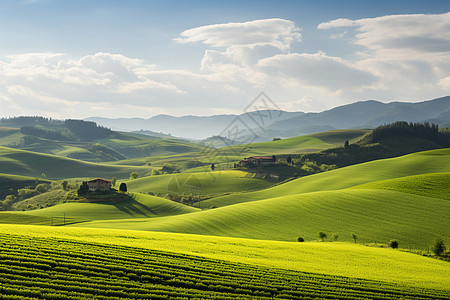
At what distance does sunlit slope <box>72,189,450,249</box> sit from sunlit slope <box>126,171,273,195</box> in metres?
67.1

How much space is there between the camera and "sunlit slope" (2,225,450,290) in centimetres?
3184

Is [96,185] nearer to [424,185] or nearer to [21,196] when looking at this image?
[21,196]

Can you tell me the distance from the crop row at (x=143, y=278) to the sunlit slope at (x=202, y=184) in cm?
10971

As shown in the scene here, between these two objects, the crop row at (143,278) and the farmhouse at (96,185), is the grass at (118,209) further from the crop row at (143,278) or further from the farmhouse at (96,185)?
the crop row at (143,278)

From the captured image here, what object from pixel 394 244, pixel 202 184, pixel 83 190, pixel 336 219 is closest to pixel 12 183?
pixel 83 190

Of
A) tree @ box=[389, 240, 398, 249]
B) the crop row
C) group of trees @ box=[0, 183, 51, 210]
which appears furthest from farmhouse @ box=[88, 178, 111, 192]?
tree @ box=[389, 240, 398, 249]

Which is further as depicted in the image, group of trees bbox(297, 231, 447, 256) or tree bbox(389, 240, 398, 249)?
tree bbox(389, 240, 398, 249)

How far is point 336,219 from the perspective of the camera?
64062 millimetres

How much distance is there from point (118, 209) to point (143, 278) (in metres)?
84.2

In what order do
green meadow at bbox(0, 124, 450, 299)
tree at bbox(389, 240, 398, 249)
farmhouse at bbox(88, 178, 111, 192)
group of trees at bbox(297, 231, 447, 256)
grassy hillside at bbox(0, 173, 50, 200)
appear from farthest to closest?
grassy hillside at bbox(0, 173, 50, 200)
farmhouse at bbox(88, 178, 111, 192)
tree at bbox(389, 240, 398, 249)
group of trees at bbox(297, 231, 447, 256)
green meadow at bbox(0, 124, 450, 299)

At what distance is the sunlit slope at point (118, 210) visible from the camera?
3642 inches

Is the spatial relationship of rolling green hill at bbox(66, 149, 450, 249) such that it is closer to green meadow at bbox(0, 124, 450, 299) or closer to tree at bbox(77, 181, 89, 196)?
green meadow at bbox(0, 124, 450, 299)

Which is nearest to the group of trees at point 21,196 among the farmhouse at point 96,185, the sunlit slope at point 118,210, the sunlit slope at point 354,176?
→ the farmhouse at point 96,185

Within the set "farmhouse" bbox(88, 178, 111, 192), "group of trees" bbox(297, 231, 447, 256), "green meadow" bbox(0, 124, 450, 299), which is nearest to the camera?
"green meadow" bbox(0, 124, 450, 299)
